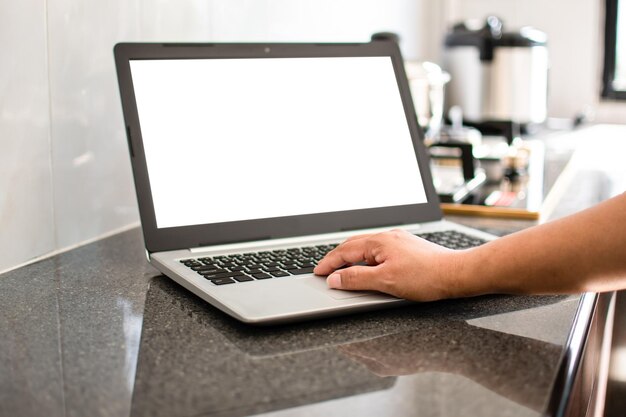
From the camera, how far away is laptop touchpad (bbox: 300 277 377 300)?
716 millimetres

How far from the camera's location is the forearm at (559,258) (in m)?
0.67

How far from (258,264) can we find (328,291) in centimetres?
11

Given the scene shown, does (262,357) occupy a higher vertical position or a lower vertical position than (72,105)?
lower

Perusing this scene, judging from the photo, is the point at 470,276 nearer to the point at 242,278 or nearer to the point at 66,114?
the point at 242,278

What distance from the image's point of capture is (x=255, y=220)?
91cm

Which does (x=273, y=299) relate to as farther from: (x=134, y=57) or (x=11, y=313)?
(x=134, y=57)

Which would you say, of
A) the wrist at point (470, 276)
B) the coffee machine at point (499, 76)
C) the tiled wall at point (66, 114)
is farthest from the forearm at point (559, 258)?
the coffee machine at point (499, 76)

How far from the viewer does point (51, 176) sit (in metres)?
0.93

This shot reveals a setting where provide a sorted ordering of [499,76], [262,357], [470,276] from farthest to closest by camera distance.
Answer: [499,76] < [470,276] < [262,357]

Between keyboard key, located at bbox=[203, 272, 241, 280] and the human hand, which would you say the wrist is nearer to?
the human hand

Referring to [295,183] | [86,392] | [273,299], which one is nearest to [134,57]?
[295,183]

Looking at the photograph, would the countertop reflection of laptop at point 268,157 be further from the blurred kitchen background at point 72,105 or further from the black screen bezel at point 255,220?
the blurred kitchen background at point 72,105

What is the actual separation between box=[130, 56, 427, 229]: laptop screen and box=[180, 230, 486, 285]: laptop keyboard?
67 millimetres

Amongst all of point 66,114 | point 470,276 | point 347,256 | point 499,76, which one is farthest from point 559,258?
point 499,76
